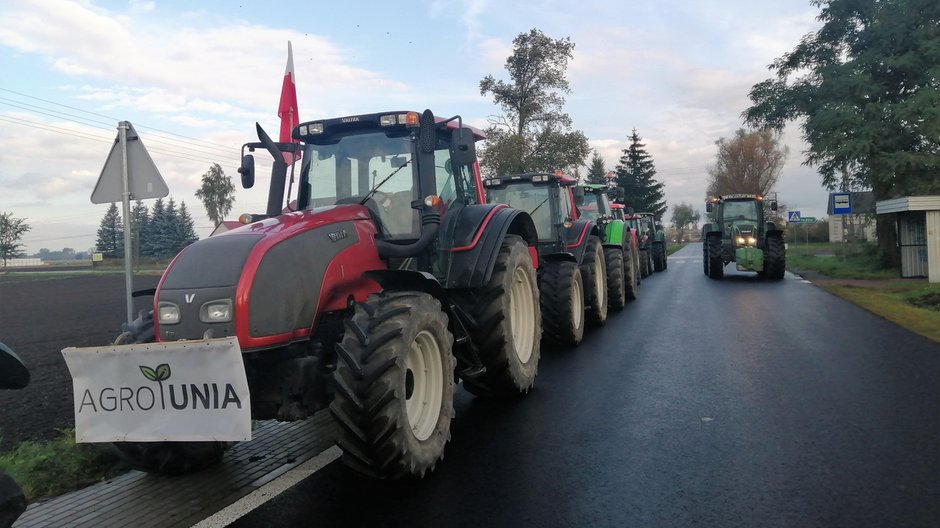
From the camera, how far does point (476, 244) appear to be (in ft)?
19.4

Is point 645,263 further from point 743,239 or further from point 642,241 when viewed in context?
point 743,239

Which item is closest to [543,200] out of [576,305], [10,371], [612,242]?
[576,305]

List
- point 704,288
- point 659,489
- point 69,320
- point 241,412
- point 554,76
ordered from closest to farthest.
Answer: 1. point 241,412
2. point 659,489
3. point 69,320
4. point 704,288
5. point 554,76

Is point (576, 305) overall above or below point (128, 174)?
below

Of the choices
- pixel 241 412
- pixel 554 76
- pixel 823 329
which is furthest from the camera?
pixel 554 76

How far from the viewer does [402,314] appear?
14.2ft

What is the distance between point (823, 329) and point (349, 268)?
8442 millimetres

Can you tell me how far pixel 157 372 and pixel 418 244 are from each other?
78.1 inches

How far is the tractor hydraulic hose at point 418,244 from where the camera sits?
5191 mm

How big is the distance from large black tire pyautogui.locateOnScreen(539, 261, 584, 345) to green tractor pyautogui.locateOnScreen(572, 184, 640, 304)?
128 inches

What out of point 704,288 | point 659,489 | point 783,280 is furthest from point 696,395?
point 783,280

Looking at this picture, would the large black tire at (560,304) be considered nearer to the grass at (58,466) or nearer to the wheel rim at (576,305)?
the wheel rim at (576,305)

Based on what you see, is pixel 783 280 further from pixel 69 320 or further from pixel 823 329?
pixel 69 320

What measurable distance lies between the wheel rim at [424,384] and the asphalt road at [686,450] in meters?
0.34
